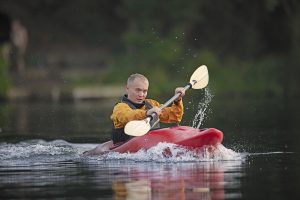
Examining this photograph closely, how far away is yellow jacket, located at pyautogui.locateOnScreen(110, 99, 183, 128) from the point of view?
13258 millimetres

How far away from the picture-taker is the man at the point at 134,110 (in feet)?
43.8

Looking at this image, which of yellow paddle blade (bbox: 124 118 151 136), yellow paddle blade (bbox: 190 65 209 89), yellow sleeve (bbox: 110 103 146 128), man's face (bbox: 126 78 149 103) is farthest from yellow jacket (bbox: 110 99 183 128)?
yellow paddle blade (bbox: 190 65 209 89)

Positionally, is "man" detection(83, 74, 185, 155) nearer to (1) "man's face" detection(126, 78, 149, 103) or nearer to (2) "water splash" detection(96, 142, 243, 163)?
(1) "man's face" detection(126, 78, 149, 103)

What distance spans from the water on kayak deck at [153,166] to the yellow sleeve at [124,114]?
403mm

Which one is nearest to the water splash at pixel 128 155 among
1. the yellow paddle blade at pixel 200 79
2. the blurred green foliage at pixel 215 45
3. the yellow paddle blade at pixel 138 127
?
the yellow paddle blade at pixel 138 127

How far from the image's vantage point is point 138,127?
12922 millimetres

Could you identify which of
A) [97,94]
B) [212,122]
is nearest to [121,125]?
[212,122]

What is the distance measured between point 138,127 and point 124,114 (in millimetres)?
499

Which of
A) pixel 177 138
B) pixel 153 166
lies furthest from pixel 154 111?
pixel 153 166

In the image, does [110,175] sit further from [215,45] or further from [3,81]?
[215,45]

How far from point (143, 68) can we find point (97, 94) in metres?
2.29

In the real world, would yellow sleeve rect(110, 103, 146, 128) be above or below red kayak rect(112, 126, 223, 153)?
above

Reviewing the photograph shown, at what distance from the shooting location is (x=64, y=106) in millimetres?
29266

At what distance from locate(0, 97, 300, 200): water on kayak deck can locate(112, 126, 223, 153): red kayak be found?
10 centimetres
